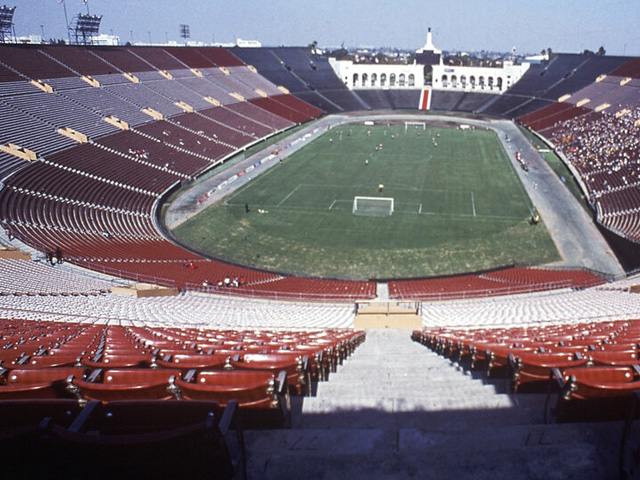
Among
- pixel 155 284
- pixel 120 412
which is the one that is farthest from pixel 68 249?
pixel 120 412

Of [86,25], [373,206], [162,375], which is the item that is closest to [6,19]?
[86,25]

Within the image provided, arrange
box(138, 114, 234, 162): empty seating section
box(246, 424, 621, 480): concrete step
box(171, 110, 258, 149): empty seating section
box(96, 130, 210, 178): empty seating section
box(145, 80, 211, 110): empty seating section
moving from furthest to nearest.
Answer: box(145, 80, 211, 110): empty seating section < box(171, 110, 258, 149): empty seating section < box(138, 114, 234, 162): empty seating section < box(96, 130, 210, 178): empty seating section < box(246, 424, 621, 480): concrete step

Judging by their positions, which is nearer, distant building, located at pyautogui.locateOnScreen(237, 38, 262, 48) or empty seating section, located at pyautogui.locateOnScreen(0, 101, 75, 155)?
empty seating section, located at pyautogui.locateOnScreen(0, 101, 75, 155)

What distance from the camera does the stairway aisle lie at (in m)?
4.52

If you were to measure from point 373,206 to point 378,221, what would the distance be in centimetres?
398

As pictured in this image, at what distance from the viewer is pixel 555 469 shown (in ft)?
14.6

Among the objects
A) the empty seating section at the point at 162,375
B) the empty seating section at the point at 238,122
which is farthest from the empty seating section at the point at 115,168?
the empty seating section at the point at 162,375

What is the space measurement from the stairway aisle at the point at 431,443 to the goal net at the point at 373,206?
36.8m

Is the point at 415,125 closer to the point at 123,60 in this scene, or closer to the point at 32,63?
the point at 123,60

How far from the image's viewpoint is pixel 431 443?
16.3 ft

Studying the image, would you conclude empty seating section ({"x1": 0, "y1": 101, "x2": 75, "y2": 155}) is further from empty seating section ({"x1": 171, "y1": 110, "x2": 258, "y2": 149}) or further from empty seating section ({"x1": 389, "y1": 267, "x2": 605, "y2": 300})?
empty seating section ({"x1": 389, "y1": 267, "x2": 605, "y2": 300})

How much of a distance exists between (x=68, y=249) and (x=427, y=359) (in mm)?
24245

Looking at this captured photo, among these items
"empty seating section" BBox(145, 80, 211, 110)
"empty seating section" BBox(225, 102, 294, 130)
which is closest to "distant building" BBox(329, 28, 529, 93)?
"empty seating section" BBox(225, 102, 294, 130)

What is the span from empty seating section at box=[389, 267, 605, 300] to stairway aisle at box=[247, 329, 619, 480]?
19.3m
